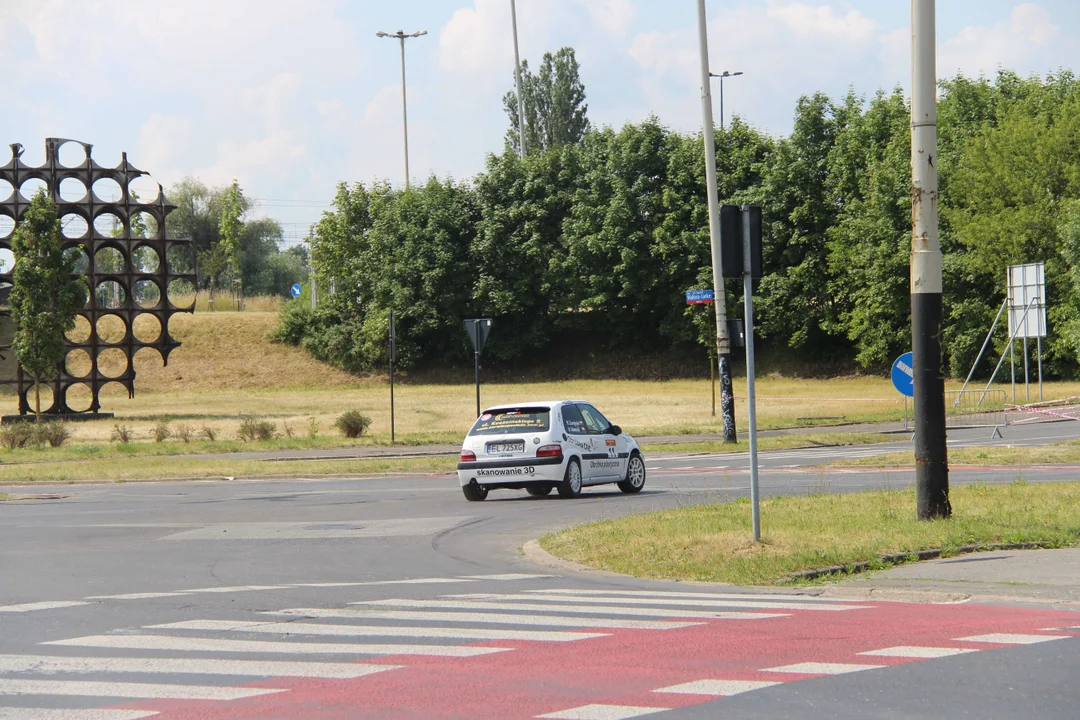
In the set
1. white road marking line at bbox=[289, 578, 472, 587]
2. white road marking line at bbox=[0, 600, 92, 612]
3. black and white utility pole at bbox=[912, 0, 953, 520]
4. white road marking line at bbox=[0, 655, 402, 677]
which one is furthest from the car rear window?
white road marking line at bbox=[0, 655, 402, 677]

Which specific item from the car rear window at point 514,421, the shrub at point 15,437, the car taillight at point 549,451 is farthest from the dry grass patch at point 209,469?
the shrub at point 15,437

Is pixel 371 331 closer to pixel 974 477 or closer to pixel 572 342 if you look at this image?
pixel 572 342

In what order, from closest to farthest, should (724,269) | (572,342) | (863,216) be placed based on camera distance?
(724,269), (863,216), (572,342)

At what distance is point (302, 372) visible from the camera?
254ft

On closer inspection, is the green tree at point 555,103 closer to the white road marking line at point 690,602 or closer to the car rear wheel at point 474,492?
the car rear wheel at point 474,492

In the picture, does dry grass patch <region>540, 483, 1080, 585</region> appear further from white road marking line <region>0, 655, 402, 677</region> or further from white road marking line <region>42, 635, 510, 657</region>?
white road marking line <region>0, 655, 402, 677</region>

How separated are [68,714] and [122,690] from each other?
51 centimetres

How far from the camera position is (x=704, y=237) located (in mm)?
69250

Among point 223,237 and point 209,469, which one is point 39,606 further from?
point 223,237

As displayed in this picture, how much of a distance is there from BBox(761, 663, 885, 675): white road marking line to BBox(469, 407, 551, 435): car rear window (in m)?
12.9

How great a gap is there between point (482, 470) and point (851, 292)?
1968 inches

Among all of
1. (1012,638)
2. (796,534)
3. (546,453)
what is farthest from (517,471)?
(1012,638)

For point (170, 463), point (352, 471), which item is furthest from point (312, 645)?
point (170, 463)

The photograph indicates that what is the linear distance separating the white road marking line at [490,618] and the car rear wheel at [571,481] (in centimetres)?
1053
